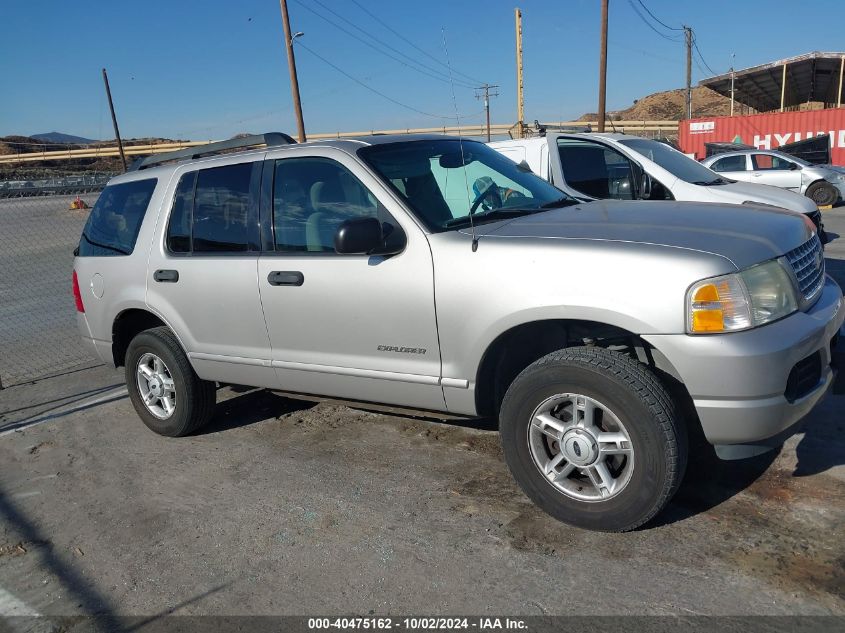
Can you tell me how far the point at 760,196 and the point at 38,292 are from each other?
37.5 feet

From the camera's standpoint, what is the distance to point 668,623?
8.75 feet

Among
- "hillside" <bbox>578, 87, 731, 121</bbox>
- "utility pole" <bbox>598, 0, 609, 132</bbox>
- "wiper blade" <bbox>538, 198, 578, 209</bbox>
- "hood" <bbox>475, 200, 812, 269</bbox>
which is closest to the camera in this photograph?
"hood" <bbox>475, 200, 812, 269</bbox>

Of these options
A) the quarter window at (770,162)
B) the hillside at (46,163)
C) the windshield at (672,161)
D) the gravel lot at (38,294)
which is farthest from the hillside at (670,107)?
the windshield at (672,161)

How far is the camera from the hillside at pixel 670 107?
249ft

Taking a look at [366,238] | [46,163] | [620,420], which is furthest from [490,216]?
[46,163]

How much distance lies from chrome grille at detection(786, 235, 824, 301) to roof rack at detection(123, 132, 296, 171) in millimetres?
2921

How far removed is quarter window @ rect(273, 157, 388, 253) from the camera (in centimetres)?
408

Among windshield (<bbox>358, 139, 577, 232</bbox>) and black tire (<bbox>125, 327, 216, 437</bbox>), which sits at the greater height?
windshield (<bbox>358, 139, 577, 232</bbox>)

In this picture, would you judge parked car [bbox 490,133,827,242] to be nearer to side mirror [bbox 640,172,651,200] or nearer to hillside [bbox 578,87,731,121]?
side mirror [bbox 640,172,651,200]

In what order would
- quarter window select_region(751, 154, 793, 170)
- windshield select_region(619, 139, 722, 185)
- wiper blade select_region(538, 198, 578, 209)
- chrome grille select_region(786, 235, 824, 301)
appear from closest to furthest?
chrome grille select_region(786, 235, 824, 301) < wiper blade select_region(538, 198, 578, 209) < windshield select_region(619, 139, 722, 185) < quarter window select_region(751, 154, 793, 170)

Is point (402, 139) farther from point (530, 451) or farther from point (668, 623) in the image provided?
point (668, 623)

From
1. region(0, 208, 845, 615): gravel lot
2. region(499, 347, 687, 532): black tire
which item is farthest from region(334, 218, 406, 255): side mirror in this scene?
region(0, 208, 845, 615): gravel lot

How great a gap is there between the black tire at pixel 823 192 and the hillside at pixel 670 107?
6003 centimetres

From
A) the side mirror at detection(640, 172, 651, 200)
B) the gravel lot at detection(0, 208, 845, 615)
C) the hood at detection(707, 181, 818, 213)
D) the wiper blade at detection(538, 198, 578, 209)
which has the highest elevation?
the wiper blade at detection(538, 198, 578, 209)
